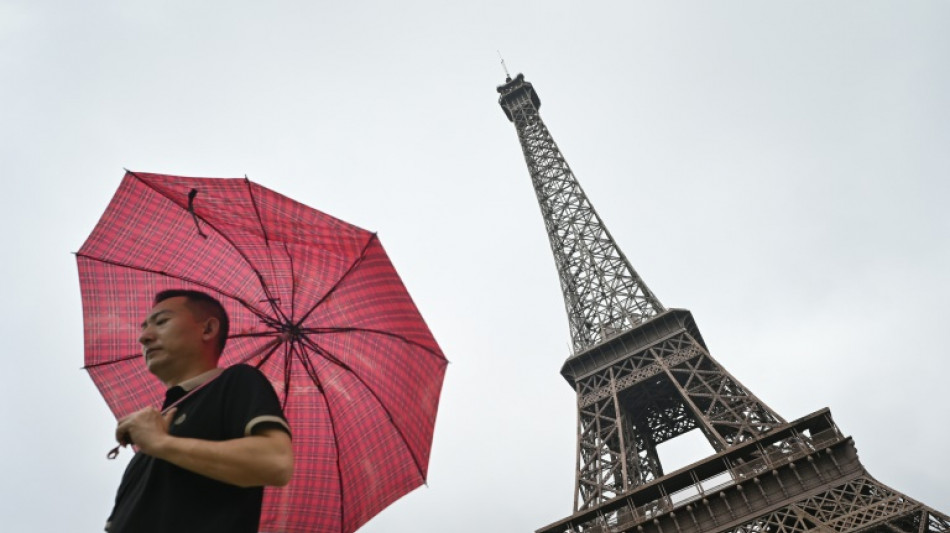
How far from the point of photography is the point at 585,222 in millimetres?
41531

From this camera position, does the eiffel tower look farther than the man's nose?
Yes

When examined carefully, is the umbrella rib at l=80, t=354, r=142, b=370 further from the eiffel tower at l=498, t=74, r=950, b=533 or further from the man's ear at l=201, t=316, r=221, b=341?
the eiffel tower at l=498, t=74, r=950, b=533

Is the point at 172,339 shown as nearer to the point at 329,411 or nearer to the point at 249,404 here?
the point at 249,404

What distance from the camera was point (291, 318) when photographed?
4.60m

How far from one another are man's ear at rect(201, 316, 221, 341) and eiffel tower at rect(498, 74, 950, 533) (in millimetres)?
18963

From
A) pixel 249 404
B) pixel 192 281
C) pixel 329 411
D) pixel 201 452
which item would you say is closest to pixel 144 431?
pixel 201 452

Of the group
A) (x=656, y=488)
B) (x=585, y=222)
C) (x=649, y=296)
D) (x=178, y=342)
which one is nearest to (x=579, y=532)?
(x=656, y=488)

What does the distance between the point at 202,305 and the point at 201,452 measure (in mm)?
1067

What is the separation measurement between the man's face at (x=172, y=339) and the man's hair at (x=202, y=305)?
2 cm

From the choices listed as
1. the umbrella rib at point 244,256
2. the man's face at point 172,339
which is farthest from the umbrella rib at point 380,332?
the man's face at point 172,339

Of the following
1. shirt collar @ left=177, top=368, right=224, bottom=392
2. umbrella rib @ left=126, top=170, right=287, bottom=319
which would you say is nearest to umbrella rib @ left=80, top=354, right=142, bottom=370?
umbrella rib @ left=126, top=170, right=287, bottom=319

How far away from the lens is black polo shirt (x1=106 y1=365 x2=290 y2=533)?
2293 mm

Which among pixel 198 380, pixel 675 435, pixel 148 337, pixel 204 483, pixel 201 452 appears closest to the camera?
pixel 201 452

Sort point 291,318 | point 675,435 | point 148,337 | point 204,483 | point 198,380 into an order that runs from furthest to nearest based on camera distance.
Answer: point 675,435 → point 291,318 → point 148,337 → point 198,380 → point 204,483
